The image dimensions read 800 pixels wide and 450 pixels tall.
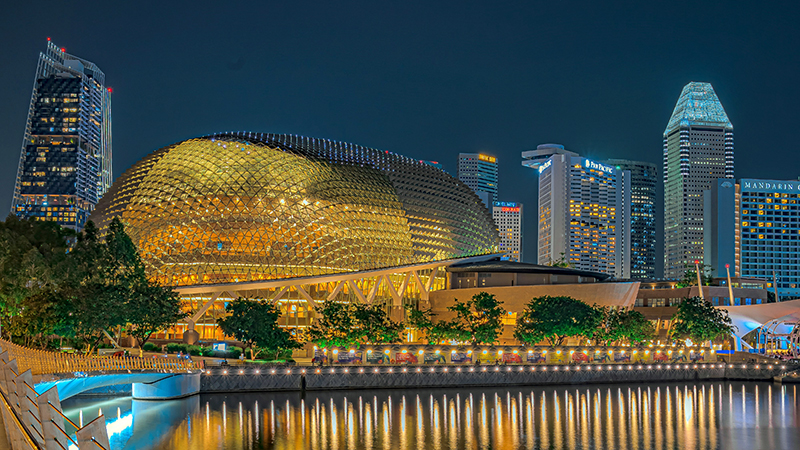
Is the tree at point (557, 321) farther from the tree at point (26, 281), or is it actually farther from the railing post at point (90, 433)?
the railing post at point (90, 433)

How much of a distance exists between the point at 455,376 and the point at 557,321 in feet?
65.7

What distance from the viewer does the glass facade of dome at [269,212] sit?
85562 mm

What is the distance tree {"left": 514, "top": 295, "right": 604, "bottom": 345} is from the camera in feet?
272

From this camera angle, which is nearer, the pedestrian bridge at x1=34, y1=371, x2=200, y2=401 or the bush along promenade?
the pedestrian bridge at x1=34, y1=371, x2=200, y2=401

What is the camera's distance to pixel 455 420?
50188mm

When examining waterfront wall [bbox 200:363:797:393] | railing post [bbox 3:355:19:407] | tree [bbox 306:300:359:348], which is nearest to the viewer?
railing post [bbox 3:355:19:407]

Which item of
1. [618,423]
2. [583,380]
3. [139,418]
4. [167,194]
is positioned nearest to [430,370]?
[583,380]

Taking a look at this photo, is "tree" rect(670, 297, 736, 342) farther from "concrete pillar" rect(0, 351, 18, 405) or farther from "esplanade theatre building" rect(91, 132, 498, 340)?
"concrete pillar" rect(0, 351, 18, 405)

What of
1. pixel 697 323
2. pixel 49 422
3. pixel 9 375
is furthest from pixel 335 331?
pixel 49 422

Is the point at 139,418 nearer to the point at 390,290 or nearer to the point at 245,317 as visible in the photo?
the point at 245,317

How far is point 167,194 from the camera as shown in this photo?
293ft

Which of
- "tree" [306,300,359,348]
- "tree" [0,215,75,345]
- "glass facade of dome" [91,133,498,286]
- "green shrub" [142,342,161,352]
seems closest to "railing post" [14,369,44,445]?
"tree" [0,215,75,345]

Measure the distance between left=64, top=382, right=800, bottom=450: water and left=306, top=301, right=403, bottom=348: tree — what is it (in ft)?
39.0

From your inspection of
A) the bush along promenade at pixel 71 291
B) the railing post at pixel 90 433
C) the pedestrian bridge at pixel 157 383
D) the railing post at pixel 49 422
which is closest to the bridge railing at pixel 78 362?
the pedestrian bridge at pixel 157 383
